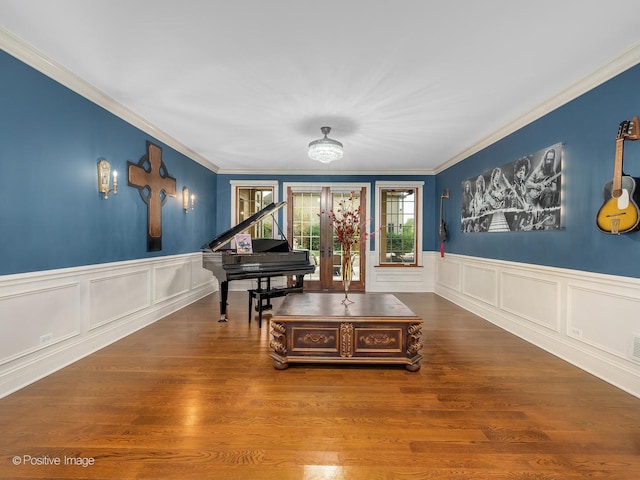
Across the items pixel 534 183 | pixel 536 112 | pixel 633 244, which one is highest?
pixel 536 112

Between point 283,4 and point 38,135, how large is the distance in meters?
2.35

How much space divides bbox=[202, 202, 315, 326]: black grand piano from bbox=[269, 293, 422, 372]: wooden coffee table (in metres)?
1.48

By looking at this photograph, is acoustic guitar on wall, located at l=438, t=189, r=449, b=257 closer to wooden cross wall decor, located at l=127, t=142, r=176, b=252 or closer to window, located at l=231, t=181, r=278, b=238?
window, located at l=231, t=181, r=278, b=238

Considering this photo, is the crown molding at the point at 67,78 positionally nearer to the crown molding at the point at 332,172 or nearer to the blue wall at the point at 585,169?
the crown molding at the point at 332,172

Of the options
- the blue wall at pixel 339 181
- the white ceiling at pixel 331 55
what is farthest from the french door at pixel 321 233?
the white ceiling at pixel 331 55

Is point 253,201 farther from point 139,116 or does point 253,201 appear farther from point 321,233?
point 139,116

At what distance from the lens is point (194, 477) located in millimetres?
1521

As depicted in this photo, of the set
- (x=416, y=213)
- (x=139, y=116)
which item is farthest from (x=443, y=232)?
(x=139, y=116)

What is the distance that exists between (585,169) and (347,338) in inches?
111

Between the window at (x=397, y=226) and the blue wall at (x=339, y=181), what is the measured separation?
0.64 ft

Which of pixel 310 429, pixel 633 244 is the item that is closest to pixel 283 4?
pixel 310 429

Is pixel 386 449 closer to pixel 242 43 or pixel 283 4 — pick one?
pixel 283 4

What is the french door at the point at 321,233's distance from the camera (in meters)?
6.69

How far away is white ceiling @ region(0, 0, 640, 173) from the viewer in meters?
2.00
